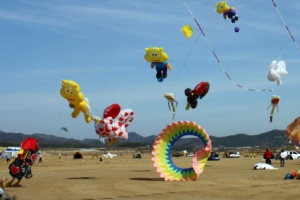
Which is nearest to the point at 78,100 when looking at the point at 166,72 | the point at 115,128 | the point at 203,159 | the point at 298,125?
the point at 115,128

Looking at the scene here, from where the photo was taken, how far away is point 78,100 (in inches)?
755

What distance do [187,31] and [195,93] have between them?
14.0ft

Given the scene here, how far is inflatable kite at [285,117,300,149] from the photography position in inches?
1102

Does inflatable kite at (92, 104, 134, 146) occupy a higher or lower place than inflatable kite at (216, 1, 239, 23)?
lower

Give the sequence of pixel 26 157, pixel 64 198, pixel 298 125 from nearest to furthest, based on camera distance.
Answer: pixel 64 198 → pixel 26 157 → pixel 298 125

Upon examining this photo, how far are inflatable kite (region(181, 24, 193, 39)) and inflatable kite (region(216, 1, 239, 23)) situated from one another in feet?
9.49

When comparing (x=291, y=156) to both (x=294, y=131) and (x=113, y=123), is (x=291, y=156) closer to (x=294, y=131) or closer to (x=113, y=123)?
(x=294, y=131)

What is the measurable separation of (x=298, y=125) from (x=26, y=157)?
52.7 ft

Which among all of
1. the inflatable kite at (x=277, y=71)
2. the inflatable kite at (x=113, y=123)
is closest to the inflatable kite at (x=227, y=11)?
the inflatable kite at (x=277, y=71)

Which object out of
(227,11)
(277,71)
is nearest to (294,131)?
(277,71)

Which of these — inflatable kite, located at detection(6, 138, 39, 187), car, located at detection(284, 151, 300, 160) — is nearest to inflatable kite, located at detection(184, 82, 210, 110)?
inflatable kite, located at detection(6, 138, 39, 187)

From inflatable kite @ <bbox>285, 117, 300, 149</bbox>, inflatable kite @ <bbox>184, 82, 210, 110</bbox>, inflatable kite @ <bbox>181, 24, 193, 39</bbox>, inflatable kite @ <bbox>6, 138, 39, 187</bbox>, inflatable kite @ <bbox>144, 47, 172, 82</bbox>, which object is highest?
inflatable kite @ <bbox>181, 24, 193, 39</bbox>

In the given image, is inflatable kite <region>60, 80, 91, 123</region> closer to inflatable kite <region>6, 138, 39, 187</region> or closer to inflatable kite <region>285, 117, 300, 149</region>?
inflatable kite <region>6, 138, 39, 187</region>

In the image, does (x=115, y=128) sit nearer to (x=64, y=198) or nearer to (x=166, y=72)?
(x=166, y=72)
